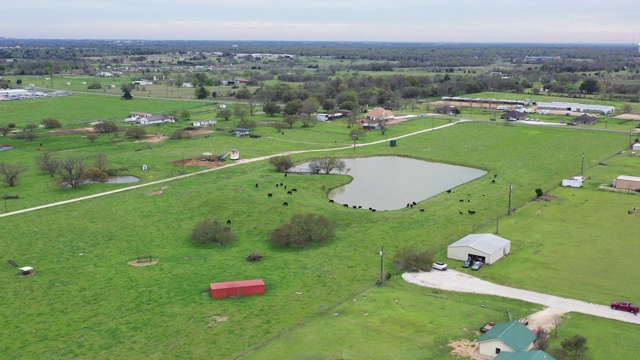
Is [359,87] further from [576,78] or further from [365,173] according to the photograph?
[365,173]

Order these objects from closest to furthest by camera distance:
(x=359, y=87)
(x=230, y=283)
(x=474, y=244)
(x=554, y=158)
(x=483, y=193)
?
1. (x=230, y=283)
2. (x=474, y=244)
3. (x=483, y=193)
4. (x=554, y=158)
5. (x=359, y=87)

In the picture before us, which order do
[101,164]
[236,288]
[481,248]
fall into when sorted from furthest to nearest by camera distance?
[101,164] < [481,248] < [236,288]

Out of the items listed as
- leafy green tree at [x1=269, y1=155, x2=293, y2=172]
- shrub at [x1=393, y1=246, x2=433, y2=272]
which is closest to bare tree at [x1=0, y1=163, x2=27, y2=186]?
leafy green tree at [x1=269, y1=155, x2=293, y2=172]

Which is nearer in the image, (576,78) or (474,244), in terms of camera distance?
(474,244)

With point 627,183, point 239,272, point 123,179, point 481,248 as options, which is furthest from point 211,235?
point 627,183

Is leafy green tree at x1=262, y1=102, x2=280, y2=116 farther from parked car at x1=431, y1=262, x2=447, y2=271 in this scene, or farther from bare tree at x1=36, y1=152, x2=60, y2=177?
parked car at x1=431, y1=262, x2=447, y2=271

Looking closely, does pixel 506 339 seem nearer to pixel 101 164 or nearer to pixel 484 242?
pixel 484 242

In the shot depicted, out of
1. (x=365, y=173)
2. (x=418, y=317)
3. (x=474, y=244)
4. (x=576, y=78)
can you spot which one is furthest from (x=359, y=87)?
(x=418, y=317)
